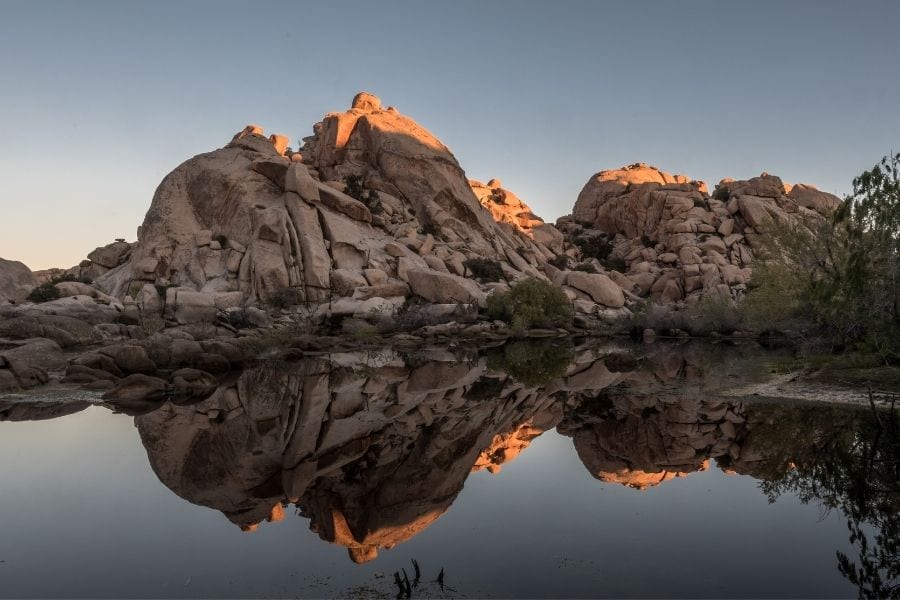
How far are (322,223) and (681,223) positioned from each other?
3893 centimetres

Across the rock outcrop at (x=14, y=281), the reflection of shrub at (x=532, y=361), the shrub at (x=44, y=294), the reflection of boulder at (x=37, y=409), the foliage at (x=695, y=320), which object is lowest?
the reflection of boulder at (x=37, y=409)

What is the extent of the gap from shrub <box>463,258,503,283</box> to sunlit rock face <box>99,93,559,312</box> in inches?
51.5

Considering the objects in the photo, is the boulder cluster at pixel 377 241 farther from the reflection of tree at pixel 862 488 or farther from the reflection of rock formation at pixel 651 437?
the reflection of tree at pixel 862 488

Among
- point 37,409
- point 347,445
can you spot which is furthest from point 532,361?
point 37,409

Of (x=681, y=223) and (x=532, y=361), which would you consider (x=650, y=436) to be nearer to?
(x=532, y=361)

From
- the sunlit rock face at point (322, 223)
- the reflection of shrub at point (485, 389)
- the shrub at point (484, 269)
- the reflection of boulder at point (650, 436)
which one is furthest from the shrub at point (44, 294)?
the reflection of boulder at point (650, 436)

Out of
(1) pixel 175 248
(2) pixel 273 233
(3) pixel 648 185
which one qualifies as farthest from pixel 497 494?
(3) pixel 648 185

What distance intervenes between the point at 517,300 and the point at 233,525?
112ft

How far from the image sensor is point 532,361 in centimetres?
2525

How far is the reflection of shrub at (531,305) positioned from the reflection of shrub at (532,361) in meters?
4.84

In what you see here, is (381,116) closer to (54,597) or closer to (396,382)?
(396,382)

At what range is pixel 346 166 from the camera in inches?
2340

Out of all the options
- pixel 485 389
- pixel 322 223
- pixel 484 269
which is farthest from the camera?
pixel 484 269

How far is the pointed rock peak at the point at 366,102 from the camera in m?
65.0
